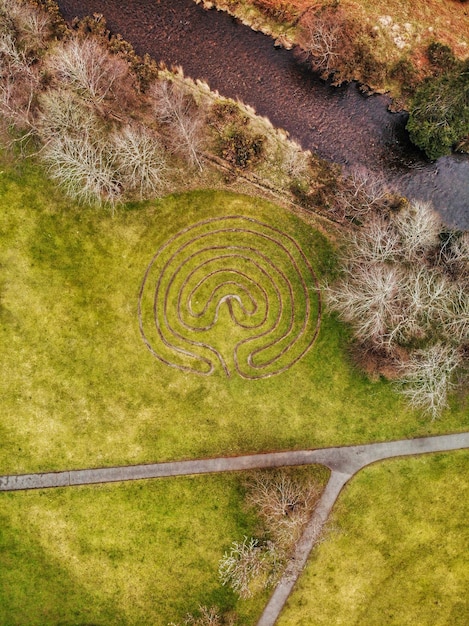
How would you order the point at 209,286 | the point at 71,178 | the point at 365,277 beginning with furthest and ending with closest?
1. the point at 209,286
2. the point at 71,178
3. the point at 365,277

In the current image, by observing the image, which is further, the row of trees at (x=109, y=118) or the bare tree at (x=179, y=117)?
the bare tree at (x=179, y=117)

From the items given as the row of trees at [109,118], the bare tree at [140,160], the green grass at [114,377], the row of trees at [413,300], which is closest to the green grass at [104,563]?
the green grass at [114,377]

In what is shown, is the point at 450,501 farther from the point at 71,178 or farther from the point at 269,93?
the point at 71,178

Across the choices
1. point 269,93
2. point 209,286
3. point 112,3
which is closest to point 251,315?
point 209,286

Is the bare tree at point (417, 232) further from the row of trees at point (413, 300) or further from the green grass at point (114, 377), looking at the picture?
the green grass at point (114, 377)

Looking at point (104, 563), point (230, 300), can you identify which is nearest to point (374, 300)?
point (230, 300)

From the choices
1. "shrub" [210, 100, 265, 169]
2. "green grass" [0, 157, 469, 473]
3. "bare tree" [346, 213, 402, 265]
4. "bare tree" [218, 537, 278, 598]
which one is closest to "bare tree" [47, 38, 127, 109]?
"green grass" [0, 157, 469, 473]

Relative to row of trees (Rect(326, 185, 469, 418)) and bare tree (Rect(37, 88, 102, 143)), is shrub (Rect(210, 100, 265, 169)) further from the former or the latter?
row of trees (Rect(326, 185, 469, 418))

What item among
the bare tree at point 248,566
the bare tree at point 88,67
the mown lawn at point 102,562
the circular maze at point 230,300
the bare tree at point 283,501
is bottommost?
the mown lawn at point 102,562
